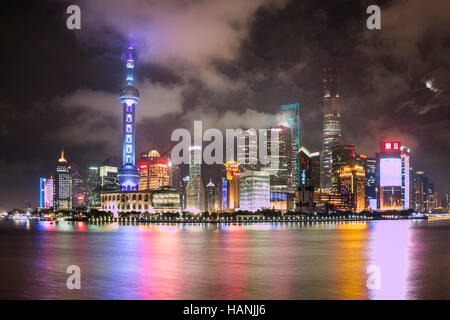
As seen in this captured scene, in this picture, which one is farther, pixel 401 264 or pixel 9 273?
pixel 401 264

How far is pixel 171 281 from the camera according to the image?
135 feet

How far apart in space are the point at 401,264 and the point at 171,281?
1116 inches

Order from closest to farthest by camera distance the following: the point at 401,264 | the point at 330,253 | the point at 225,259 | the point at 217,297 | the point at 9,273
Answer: the point at 217,297, the point at 9,273, the point at 401,264, the point at 225,259, the point at 330,253

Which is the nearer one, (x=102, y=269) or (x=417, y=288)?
(x=417, y=288)

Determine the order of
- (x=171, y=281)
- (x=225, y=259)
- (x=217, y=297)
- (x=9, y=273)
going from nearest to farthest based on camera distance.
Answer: (x=217, y=297) → (x=171, y=281) → (x=9, y=273) → (x=225, y=259)

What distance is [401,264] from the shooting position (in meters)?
54.8

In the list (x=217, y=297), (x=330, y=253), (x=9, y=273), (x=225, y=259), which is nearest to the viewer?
(x=217, y=297)

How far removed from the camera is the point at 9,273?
48.0 m
